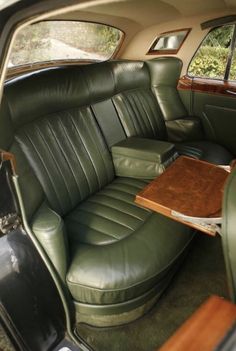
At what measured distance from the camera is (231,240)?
654 mm

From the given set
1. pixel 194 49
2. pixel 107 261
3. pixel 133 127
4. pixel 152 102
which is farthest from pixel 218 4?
pixel 107 261

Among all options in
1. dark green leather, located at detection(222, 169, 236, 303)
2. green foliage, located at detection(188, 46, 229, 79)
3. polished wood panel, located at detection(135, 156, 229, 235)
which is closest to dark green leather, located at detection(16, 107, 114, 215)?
polished wood panel, located at detection(135, 156, 229, 235)

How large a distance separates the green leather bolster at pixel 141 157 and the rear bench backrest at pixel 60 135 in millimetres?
83

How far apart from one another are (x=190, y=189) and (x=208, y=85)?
1.83 metres

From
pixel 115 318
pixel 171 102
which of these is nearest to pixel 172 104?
pixel 171 102

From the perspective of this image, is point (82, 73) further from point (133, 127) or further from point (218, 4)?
point (218, 4)

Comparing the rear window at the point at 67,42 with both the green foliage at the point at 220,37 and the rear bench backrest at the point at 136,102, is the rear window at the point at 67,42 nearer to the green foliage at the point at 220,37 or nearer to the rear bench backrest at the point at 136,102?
the rear bench backrest at the point at 136,102

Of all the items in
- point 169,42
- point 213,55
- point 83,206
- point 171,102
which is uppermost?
point 169,42

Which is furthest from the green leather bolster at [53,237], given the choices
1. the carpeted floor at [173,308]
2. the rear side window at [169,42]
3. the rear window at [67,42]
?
the rear side window at [169,42]

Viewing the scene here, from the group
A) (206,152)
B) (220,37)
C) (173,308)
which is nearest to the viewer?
(173,308)

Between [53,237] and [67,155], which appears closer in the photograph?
[53,237]

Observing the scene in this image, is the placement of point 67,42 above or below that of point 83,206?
above

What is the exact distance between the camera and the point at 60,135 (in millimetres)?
1782

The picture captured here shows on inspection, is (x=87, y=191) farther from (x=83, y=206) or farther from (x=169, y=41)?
(x=169, y=41)
